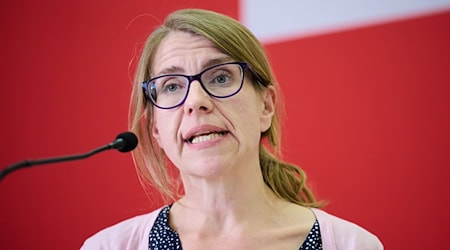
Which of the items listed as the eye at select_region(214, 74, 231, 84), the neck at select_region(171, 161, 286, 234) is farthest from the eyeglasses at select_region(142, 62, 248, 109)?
the neck at select_region(171, 161, 286, 234)

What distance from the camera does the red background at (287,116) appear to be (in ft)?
5.48

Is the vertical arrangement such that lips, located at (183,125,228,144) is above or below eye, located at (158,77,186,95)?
below

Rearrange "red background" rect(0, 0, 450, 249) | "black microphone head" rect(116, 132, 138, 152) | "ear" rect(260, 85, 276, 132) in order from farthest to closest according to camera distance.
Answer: "red background" rect(0, 0, 450, 249), "ear" rect(260, 85, 276, 132), "black microphone head" rect(116, 132, 138, 152)

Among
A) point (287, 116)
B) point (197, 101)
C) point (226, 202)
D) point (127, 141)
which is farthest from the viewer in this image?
point (287, 116)

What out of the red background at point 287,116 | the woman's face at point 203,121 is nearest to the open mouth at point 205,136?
the woman's face at point 203,121

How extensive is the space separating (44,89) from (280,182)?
85cm

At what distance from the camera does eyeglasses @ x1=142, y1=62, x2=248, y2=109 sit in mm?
1155

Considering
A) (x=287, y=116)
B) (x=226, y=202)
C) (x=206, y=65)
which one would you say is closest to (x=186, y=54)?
(x=206, y=65)

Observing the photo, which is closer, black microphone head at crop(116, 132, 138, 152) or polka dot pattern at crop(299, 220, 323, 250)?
black microphone head at crop(116, 132, 138, 152)

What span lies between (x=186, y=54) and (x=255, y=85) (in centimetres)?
14

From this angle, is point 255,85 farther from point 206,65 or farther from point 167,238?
point 167,238

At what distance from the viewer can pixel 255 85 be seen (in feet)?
4.01

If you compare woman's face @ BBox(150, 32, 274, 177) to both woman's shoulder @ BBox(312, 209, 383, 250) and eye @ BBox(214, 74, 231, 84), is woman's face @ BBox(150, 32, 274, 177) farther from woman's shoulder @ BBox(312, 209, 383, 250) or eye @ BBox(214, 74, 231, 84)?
woman's shoulder @ BBox(312, 209, 383, 250)

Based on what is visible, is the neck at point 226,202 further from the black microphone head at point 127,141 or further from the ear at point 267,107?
the black microphone head at point 127,141
